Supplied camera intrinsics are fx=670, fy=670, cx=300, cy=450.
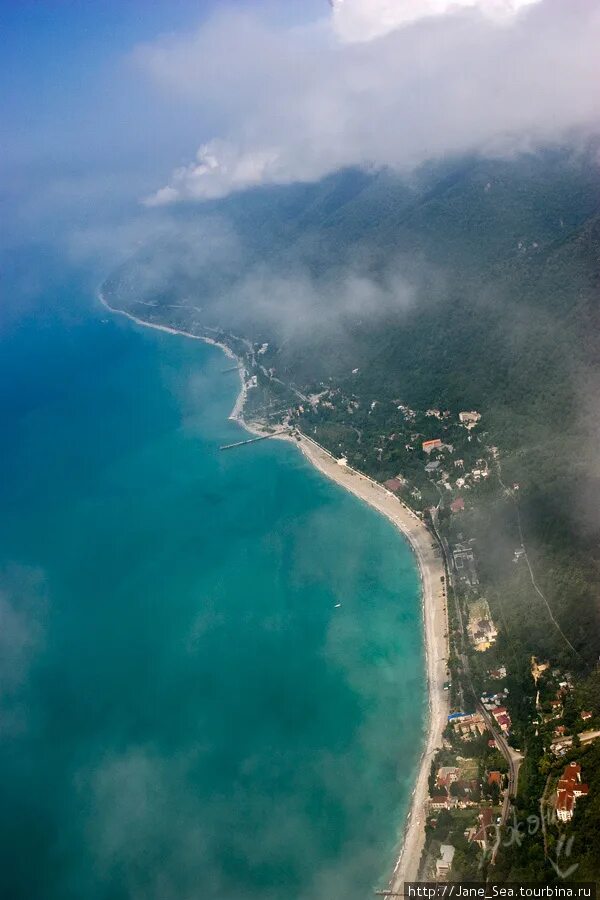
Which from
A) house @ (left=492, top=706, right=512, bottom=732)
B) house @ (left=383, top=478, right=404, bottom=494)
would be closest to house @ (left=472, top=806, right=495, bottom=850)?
house @ (left=492, top=706, right=512, bottom=732)

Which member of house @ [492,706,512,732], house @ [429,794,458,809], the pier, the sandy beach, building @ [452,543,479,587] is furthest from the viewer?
the pier

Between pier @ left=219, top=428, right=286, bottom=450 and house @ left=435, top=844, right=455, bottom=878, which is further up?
pier @ left=219, top=428, right=286, bottom=450

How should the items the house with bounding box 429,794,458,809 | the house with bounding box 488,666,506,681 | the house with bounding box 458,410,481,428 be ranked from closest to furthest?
the house with bounding box 429,794,458,809, the house with bounding box 488,666,506,681, the house with bounding box 458,410,481,428

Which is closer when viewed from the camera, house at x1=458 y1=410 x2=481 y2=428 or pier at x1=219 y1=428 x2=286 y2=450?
house at x1=458 y1=410 x2=481 y2=428

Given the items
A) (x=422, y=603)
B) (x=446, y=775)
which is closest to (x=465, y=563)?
(x=422, y=603)

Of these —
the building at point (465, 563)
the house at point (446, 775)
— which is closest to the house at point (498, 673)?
the house at point (446, 775)

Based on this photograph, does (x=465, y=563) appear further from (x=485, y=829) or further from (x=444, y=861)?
(x=444, y=861)

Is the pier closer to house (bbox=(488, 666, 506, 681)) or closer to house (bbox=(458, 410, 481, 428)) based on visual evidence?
house (bbox=(458, 410, 481, 428))

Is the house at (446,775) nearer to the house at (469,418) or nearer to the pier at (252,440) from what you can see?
the house at (469,418)
